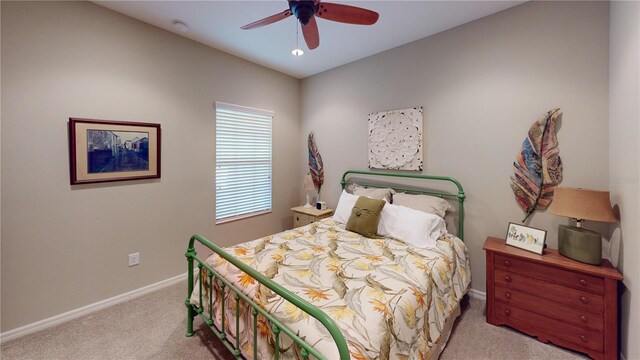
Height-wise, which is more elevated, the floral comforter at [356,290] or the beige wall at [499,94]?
the beige wall at [499,94]

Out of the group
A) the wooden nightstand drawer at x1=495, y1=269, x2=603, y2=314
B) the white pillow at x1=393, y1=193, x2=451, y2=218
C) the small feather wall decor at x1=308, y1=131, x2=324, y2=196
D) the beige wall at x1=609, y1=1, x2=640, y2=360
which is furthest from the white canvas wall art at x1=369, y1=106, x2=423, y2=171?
the beige wall at x1=609, y1=1, x2=640, y2=360

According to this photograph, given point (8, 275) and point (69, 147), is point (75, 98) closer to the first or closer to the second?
point (69, 147)

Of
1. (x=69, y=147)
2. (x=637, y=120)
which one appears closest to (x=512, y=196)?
(x=637, y=120)

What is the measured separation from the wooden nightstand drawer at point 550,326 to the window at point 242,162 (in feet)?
9.94

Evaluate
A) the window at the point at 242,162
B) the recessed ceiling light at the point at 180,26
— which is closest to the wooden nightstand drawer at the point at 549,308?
the window at the point at 242,162

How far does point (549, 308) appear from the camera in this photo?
194 centimetres

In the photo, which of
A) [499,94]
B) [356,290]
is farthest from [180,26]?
[499,94]

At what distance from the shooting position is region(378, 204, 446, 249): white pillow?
231 centimetres

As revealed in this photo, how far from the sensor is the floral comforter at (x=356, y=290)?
1.27 m

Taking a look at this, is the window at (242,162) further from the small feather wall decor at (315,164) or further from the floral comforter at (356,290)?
the floral comforter at (356,290)

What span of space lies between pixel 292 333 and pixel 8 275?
95.2 inches

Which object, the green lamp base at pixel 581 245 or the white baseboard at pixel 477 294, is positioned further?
the white baseboard at pixel 477 294

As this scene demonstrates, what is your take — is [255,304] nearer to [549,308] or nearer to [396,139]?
[549,308]

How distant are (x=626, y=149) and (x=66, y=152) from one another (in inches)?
166
